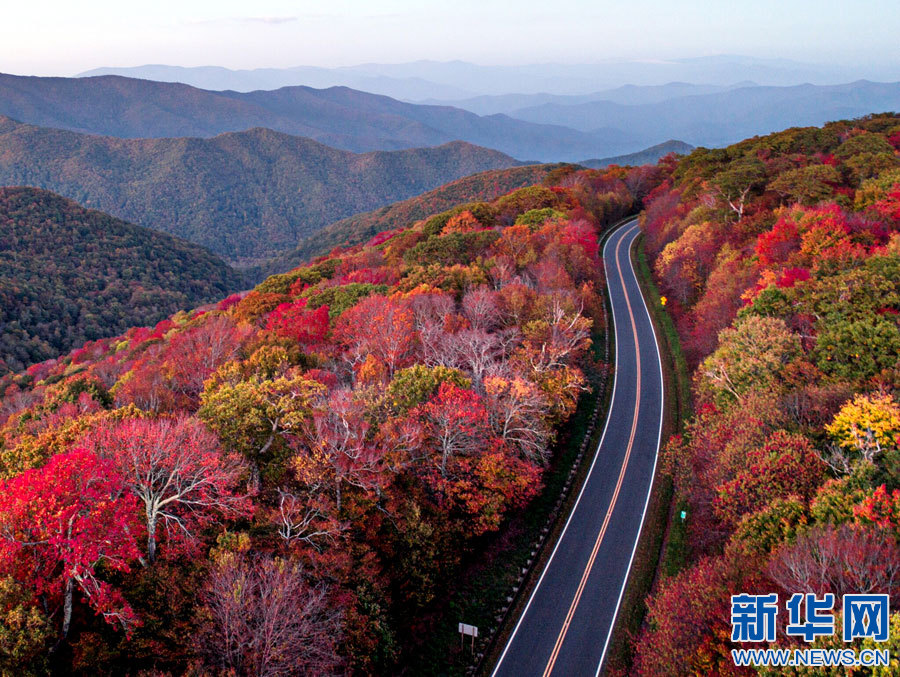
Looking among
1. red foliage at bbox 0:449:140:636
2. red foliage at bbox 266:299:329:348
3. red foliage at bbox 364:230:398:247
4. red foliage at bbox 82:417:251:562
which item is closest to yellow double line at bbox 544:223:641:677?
red foliage at bbox 82:417:251:562

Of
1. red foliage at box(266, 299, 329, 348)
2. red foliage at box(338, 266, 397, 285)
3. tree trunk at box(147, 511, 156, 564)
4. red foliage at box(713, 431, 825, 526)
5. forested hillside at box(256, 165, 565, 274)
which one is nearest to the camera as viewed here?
tree trunk at box(147, 511, 156, 564)

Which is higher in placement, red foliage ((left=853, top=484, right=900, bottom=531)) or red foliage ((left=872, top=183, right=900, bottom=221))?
red foliage ((left=872, top=183, right=900, bottom=221))

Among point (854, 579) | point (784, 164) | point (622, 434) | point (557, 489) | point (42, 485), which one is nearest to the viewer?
point (854, 579)

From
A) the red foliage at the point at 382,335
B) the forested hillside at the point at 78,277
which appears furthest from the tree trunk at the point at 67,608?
the forested hillside at the point at 78,277

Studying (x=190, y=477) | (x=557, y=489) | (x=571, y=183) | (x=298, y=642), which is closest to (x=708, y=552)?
(x=557, y=489)

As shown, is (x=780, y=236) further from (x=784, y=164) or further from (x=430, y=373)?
(x=430, y=373)

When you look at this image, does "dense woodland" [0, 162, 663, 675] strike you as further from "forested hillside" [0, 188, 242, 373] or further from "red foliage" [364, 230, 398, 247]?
"forested hillside" [0, 188, 242, 373]
